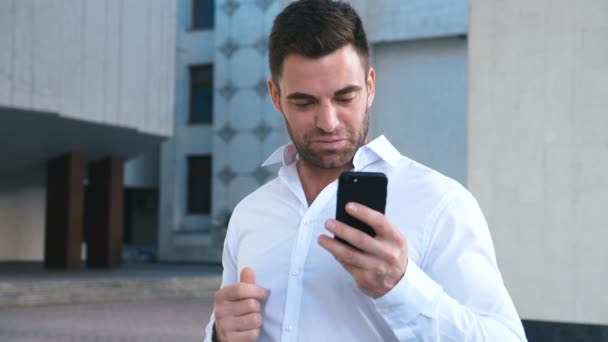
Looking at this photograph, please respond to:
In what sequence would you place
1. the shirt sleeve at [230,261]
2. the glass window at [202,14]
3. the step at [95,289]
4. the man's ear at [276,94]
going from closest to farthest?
the man's ear at [276,94] → the shirt sleeve at [230,261] → the step at [95,289] → the glass window at [202,14]

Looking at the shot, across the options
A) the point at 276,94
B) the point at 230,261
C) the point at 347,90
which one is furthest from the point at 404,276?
the point at 230,261

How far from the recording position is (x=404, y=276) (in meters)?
1.48

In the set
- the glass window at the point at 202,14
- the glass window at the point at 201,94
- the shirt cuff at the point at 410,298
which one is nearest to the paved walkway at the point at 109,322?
the shirt cuff at the point at 410,298

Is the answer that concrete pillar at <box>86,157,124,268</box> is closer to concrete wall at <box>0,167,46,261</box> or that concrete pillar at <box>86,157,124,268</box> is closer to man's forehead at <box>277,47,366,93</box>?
concrete wall at <box>0,167,46,261</box>

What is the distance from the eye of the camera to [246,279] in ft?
5.72

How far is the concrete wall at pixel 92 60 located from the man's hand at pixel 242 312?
47.6 ft

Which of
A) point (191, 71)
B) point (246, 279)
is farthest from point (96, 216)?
point (246, 279)

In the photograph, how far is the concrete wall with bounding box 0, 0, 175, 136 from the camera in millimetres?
15695

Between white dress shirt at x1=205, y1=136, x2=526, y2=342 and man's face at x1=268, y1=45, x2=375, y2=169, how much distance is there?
59 mm

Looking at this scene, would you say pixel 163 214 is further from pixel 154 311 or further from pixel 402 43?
pixel 154 311

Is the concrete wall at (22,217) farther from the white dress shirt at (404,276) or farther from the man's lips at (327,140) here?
the man's lips at (327,140)

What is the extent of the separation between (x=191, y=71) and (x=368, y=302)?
2630 cm

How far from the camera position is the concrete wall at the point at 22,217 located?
933 inches

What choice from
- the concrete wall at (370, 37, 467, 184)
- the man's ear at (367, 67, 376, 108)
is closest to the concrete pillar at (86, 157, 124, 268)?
the concrete wall at (370, 37, 467, 184)
